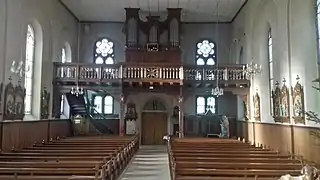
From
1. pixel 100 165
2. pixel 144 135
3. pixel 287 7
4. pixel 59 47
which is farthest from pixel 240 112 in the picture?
pixel 100 165

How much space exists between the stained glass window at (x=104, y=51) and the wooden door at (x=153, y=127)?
4.43 metres

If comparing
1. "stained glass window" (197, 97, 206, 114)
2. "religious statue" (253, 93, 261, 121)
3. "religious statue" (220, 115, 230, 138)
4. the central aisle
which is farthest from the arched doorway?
"religious statue" (253, 93, 261, 121)

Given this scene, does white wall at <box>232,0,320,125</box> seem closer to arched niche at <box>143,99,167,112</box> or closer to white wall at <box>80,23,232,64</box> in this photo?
white wall at <box>80,23,232,64</box>

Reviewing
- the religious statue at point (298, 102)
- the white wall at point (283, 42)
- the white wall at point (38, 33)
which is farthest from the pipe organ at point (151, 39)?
the religious statue at point (298, 102)

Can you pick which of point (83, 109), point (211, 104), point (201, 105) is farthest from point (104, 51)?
point (211, 104)

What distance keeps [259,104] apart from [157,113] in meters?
8.64

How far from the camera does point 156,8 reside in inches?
883

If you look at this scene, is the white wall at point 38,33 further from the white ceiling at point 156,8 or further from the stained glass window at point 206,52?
the stained glass window at point 206,52

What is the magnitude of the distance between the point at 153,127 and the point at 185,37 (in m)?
6.33

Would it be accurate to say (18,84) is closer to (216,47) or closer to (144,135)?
(144,135)

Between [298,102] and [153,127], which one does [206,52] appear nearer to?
[153,127]

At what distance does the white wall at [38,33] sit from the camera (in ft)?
43.0

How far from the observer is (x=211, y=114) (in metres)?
23.6

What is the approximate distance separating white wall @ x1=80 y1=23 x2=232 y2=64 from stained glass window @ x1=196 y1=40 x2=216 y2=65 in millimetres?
289
